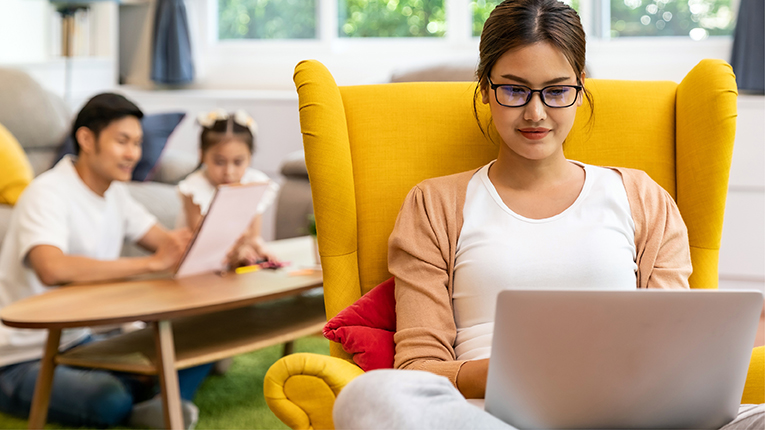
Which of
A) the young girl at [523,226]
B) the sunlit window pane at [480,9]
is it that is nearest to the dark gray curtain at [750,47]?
the sunlit window pane at [480,9]

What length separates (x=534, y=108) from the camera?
1.07m

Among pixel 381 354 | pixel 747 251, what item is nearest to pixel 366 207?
pixel 381 354

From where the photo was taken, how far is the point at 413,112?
134cm

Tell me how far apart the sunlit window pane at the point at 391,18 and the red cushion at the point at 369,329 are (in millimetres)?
3259

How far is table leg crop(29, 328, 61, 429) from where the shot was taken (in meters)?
1.71

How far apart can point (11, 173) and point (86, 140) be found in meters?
0.59

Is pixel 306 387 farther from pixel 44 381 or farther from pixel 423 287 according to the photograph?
pixel 44 381

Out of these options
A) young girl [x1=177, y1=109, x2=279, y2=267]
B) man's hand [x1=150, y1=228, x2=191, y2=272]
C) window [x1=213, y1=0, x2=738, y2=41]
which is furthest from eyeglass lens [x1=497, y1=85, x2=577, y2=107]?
window [x1=213, y1=0, x2=738, y2=41]

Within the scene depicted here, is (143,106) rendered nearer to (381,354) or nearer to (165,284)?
(165,284)

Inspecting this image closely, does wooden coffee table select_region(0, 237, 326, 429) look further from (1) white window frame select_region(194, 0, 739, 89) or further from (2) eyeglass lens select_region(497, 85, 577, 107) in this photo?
(1) white window frame select_region(194, 0, 739, 89)

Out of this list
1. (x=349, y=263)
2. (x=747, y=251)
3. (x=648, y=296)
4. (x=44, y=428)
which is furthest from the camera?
(x=747, y=251)

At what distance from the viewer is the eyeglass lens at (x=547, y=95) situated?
1.09 m

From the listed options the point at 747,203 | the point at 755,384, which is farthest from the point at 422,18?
the point at 755,384

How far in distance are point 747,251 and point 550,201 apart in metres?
2.19
